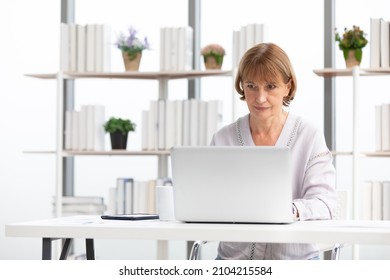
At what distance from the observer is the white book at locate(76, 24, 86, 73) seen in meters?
5.19

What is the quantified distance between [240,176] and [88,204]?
10.1 ft

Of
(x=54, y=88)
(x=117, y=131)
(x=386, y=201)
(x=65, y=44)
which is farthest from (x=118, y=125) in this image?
(x=386, y=201)

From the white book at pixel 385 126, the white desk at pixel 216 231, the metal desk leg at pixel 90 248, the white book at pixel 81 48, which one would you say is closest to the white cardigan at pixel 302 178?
the white desk at pixel 216 231

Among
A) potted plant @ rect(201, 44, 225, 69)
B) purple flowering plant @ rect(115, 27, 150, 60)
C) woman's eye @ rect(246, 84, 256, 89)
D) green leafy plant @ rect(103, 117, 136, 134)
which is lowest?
green leafy plant @ rect(103, 117, 136, 134)

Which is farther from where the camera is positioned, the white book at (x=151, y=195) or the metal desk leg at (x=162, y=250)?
the white book at (x=151, y=195)

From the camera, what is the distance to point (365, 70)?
4734 mm

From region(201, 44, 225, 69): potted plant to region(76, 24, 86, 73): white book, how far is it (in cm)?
77

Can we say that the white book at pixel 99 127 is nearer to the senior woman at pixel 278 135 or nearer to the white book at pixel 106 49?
the white book at pixel 106 49

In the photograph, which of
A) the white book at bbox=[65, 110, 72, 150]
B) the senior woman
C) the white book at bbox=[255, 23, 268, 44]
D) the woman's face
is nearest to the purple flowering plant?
the white book at bbox=[65, 110, 72, 150]

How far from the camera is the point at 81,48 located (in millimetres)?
5203

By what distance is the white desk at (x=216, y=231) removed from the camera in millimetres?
2047

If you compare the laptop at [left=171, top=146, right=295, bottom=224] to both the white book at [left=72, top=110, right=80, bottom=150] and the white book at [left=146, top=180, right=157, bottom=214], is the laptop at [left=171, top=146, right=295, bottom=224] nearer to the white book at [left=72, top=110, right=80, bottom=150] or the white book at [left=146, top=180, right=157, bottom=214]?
the white book at [left=146, top=180, right=157, bottom=214]

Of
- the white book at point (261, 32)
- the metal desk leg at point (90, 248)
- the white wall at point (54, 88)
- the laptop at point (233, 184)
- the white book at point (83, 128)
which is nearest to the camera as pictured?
the laptop at point (233, 184)
